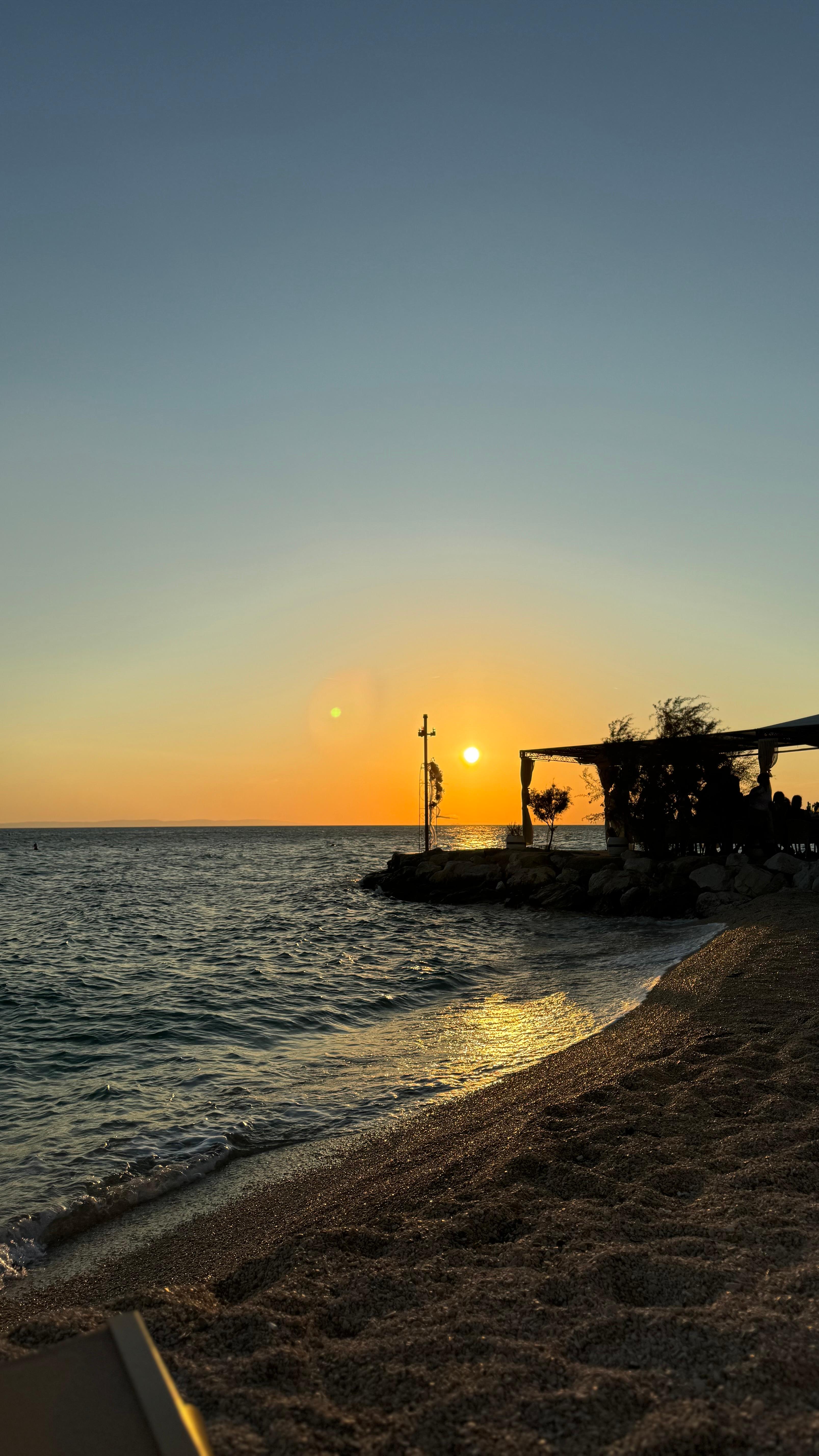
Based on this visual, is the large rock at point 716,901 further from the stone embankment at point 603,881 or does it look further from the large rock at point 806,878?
the large rock at point 806,878

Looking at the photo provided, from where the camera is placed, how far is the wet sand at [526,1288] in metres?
2.67

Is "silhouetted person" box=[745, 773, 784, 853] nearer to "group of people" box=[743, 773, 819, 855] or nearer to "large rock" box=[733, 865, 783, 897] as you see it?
"group of people" box=[743, 773, 819, 855]

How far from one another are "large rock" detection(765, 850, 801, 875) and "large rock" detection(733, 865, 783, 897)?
0.15m

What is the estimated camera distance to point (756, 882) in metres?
22.9

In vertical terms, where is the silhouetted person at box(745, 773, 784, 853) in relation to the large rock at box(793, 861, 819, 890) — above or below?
above

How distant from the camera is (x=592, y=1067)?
823cm

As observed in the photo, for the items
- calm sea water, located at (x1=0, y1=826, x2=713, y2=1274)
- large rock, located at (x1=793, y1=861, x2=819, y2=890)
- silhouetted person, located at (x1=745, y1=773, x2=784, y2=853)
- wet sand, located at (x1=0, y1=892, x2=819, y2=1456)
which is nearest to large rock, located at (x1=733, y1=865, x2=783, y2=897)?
large rock, located at (x1=793, y1=861, x2=819, y2=890)

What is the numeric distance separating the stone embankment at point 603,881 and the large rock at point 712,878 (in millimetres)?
24

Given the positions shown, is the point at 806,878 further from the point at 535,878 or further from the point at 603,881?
the point at 535,878

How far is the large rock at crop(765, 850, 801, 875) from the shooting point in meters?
22.9

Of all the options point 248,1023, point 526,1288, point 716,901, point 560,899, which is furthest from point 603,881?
point 526,1288

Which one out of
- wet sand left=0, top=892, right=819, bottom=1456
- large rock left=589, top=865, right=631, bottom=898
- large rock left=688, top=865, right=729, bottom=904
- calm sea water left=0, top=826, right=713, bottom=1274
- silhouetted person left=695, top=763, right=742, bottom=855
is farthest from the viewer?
silhouetted person left=695, top=763, right=742, bottom=855

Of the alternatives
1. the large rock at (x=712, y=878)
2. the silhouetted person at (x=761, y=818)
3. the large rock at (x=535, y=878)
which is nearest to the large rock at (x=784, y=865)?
the large rock at (x=712, y=878)

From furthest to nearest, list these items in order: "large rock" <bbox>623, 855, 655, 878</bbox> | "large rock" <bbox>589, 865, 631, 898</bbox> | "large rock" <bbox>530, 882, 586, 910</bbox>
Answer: "large rock" <bbox>530, 882, 586, 910</bbox> < "large rock" <bbox>623, 855, 655, 878</bbox> < "large rock" <bbox>589, 865, 631, 898</bbox>
